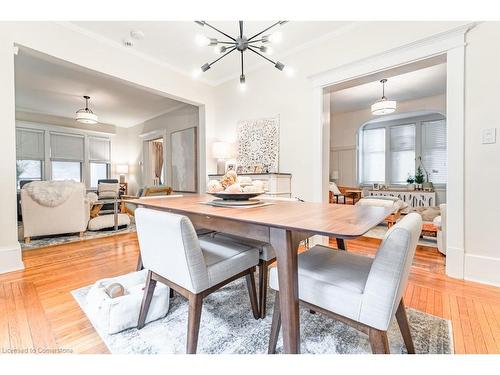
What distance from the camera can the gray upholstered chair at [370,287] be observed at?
0.85 metres

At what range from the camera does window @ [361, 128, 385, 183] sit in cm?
641

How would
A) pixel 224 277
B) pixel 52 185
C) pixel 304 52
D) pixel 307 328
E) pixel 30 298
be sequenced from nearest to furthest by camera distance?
pixel 224 277 → pixel 307 328 → pixel 30 298 → pixel 304 52 → pixel 52 185

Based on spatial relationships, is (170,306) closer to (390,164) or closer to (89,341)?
(89,341)

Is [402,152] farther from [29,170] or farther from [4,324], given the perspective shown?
[29,170]

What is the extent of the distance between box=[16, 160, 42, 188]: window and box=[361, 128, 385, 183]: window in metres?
8.67

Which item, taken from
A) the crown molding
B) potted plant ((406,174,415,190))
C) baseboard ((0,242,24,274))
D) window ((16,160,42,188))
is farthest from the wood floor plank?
potted plant ((406,174,415,190))

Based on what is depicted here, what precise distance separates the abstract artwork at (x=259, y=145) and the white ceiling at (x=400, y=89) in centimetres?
167

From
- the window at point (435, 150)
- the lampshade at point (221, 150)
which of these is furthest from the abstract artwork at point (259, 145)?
the window at point (435, 150)

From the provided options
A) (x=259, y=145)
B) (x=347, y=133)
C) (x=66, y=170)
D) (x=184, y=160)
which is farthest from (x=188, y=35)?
(x=66, y=170)

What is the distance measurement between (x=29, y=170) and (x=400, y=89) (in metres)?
8.82

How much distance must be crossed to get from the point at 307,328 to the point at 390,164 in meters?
6.03

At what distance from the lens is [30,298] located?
1.79 m

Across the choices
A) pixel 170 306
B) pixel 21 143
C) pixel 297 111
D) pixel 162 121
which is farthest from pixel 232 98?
pixel 21 143

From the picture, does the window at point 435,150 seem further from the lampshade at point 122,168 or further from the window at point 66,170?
the window at point 66,170
